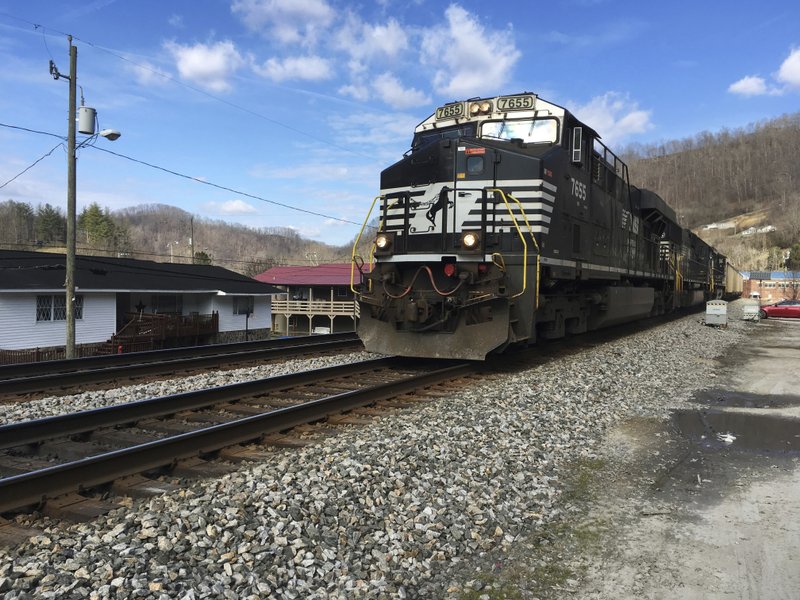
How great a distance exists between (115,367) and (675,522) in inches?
330

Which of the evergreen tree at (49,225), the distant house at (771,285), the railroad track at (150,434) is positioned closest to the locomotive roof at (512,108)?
the railroad track at (150,434)

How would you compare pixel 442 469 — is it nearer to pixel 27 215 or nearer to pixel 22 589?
pixel 22 589

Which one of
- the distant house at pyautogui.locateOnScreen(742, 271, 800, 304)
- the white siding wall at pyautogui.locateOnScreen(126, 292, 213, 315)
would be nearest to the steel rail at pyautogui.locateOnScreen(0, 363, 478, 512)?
the white siding wall at pyautogui.locateOnScreen(126, 292, 213, 315)

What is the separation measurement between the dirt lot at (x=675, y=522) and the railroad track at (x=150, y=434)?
8.50ft

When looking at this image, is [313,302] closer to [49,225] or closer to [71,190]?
[71,190]

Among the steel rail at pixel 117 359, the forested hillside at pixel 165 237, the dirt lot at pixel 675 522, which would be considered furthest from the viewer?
the forested hillside at pixel 165 237

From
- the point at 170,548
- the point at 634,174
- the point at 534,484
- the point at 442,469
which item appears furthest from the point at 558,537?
the point at 634,174

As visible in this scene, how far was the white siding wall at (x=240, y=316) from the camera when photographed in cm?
3541

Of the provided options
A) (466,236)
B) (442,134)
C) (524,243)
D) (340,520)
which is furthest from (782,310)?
(340,520)

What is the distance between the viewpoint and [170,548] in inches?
124

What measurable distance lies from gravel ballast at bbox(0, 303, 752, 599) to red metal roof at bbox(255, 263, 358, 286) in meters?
40.2

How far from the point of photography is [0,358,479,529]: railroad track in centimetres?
379

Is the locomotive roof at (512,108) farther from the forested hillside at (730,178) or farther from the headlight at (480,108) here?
the forested hillside at (730,178)

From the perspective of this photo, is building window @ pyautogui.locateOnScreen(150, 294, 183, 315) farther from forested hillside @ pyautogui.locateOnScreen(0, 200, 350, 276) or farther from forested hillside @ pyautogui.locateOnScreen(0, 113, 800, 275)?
forested hillside @ pyautogui.locateOnScreen(0, 113, 800, 275)
